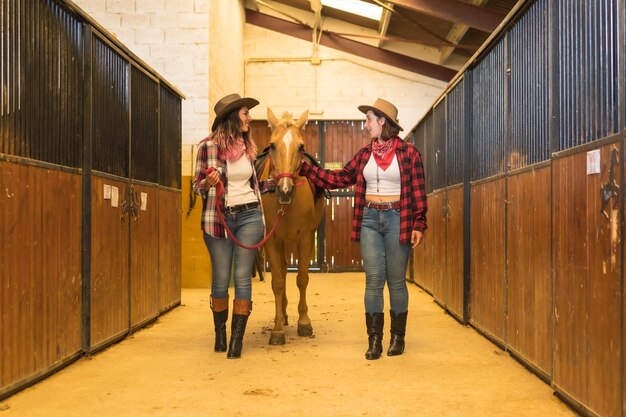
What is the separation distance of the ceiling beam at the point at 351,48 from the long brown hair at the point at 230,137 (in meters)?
8.06

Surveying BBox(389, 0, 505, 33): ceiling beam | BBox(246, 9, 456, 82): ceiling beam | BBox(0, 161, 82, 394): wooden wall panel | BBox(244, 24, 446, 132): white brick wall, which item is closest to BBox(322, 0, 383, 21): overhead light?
BBox(246, 9, 456, 82): ceiling beam

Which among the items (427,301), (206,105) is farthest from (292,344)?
(206,105)

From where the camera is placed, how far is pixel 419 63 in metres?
11.9

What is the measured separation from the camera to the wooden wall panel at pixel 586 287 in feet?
8.22

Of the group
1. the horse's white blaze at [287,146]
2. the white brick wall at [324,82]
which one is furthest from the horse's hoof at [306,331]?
the white brick wall at [324,82]

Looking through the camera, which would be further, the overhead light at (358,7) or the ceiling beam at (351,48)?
the ceiling beam at (351,48)

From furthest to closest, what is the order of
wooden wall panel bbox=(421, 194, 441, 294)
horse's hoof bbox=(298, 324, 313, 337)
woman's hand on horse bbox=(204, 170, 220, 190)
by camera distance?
wooden wall panel bbox=(421, 194, 441, 294)
horse's hoof bbox=(298, 324, 313, 337)
woman's hand on horse bbox=(204, 170, 220, 190)

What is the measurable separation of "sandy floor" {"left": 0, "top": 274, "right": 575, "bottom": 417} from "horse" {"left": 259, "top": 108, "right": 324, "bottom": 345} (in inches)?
12.6

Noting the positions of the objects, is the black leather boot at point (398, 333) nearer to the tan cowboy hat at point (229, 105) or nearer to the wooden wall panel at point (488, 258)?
the wooden wall panel at point (488, 258)

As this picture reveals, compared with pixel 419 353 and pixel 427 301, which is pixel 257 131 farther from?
pixel 419 353

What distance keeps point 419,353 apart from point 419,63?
8.58 meters

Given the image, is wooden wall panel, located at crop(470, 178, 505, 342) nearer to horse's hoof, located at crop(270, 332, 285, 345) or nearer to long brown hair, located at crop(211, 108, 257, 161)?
horse's hoof, located at crop(270, 332, 285, 345)

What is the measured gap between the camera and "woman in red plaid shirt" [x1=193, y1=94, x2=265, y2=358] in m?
4.17

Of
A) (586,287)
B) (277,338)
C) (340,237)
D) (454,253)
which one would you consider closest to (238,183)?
(277,338)
